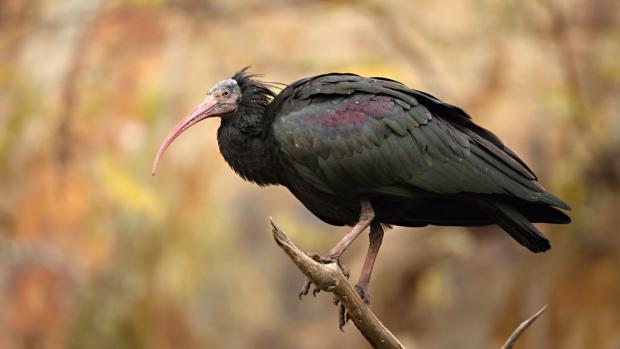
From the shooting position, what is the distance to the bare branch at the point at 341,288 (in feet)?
22.1

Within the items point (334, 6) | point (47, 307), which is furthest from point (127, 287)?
point (334, 6)

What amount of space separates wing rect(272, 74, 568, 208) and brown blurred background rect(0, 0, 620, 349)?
269 inches

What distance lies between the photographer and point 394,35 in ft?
52.2

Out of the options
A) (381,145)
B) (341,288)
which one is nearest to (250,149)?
(381,145)

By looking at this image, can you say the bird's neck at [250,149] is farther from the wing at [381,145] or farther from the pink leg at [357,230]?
the pink leg at [357,230]

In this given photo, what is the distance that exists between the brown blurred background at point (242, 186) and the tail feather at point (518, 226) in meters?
6.86

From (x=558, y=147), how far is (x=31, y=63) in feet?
23.7

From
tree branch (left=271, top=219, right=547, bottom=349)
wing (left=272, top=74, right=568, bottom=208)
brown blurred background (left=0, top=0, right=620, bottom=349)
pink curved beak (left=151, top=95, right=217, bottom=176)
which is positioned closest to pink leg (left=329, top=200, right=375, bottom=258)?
wing (left=272, top=74, right=568, bottom=208)

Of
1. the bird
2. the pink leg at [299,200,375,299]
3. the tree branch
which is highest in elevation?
the bird

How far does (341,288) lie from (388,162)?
1.06 metres

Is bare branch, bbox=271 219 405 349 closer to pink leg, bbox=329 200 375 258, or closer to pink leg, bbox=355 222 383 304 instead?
pink leg, bbox=329 200 375 258

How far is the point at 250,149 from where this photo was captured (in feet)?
26.9

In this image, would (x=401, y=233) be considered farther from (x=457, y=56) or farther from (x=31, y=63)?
(x=31, y=63)

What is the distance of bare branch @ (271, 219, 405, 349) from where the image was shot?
22.1 ft
